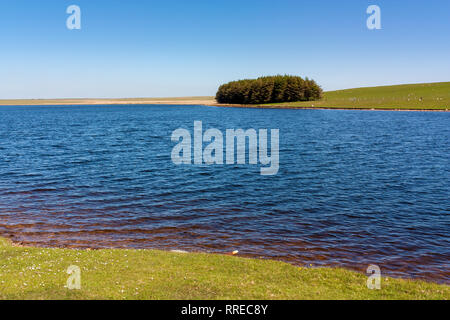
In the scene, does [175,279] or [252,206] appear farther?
[252,206]

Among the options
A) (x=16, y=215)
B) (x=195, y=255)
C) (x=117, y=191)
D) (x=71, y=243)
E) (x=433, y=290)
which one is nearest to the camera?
(x=433, y=290)

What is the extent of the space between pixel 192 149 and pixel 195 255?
41857 millimetres

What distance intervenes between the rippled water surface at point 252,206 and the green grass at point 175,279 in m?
2.65

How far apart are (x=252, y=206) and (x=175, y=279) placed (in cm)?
1385

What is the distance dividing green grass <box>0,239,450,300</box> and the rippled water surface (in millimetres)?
2655

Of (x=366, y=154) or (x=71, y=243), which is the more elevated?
(x=366, y=154)

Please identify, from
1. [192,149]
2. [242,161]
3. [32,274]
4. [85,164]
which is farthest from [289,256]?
[192,149]

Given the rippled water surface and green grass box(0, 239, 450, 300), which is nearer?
green grass box(0, 239, 450, 300)

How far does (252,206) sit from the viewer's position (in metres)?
27.1

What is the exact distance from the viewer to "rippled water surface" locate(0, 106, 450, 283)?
19775 millimetres

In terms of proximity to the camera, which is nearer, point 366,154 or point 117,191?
point 117,191

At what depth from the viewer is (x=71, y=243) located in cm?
2036

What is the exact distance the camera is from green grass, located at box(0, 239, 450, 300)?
40.9ft
